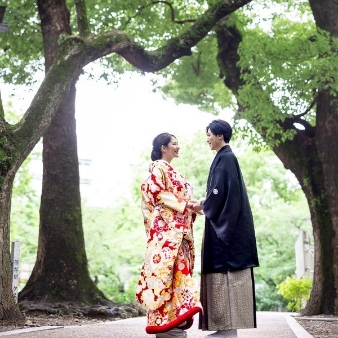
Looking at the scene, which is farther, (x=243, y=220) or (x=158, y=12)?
(x=158, y=12)

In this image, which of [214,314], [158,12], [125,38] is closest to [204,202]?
[214,314]

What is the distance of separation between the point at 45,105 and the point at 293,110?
5.31 m

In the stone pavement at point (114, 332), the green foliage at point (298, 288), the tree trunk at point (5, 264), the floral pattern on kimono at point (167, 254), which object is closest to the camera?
the floral pattern on kimono at point (167, 254)

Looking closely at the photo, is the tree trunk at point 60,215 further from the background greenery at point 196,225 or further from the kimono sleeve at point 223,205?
the background greenery at point 196,225

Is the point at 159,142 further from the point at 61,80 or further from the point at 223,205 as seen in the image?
the point at 61,80

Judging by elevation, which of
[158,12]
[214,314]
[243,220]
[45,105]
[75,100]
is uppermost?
[158,12]

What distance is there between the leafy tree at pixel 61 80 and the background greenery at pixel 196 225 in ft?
45.0

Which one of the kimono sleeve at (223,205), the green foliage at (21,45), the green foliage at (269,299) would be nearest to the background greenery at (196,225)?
the green foliage at (269,299)

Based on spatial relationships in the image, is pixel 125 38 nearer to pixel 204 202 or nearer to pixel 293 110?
pixel 293 110

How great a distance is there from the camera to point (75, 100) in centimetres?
1264

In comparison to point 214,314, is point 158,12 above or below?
above

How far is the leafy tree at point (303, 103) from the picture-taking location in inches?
478

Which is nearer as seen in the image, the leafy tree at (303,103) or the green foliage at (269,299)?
the leafy tree at (303,103)

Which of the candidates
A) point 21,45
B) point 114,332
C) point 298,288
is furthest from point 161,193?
point 298,288
